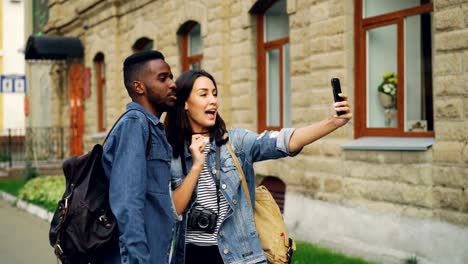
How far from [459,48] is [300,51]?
10.4ft

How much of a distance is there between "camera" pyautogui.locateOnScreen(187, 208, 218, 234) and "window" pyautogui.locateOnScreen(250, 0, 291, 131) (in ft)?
23.9

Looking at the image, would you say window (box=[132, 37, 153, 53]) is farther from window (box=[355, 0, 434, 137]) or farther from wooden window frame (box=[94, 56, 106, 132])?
window (box=[355, 0, 434, 137])

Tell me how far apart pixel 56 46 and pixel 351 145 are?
46.7ft

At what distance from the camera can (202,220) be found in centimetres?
337

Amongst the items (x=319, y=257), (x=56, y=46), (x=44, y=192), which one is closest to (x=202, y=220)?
(x=319, y=257)

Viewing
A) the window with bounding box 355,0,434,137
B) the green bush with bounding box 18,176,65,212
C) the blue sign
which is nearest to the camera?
the window with bounding box 355,0,434,137

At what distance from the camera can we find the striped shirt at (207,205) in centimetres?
338

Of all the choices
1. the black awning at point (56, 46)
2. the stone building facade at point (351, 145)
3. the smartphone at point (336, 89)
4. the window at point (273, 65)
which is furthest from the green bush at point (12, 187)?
the smartphone at point (336, 89)

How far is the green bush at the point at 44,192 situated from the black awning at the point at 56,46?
21.6 ft

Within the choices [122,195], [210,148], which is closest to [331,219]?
[210,148]

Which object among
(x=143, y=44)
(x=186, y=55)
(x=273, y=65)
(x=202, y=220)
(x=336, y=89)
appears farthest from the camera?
(x=143, y=44)

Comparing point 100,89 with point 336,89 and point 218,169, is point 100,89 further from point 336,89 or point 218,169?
point 336,89

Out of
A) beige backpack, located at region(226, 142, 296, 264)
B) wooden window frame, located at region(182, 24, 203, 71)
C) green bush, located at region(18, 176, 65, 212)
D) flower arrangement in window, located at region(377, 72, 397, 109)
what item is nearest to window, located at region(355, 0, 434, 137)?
flower arrangement in window, located at region(377, 72, 397, 109)

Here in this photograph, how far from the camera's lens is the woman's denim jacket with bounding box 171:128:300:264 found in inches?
132
